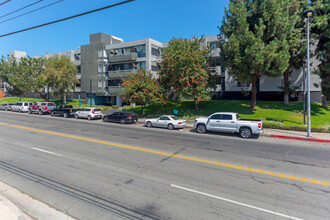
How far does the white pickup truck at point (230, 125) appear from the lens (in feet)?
46.2

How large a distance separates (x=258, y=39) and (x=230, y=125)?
9.87 meters

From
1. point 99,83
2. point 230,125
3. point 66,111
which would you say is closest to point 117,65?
point 99,83

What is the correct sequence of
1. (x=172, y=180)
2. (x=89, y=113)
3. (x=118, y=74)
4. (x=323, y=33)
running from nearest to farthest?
(x=172, y=180) < (x=323, y=33) < (x=89, y=113) < (x=118, y=74)

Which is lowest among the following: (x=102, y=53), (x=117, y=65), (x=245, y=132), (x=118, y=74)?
(x=245, y=132)


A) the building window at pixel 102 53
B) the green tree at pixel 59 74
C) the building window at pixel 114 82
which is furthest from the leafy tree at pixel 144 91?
the building window at pixel 102 53

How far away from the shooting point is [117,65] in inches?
1614

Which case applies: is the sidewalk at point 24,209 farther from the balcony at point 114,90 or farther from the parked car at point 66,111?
the balcony at point 114,90

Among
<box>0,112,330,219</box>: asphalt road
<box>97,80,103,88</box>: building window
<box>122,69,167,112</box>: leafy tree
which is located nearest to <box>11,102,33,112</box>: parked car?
<box>97,80,103,88</box>: building window

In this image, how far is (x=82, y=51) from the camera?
43875 mm

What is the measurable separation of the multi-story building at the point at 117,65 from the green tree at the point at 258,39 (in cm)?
1067

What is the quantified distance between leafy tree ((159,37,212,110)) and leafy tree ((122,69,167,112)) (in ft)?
5.52

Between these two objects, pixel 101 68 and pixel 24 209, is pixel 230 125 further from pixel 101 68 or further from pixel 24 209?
Result: pixel 101 68

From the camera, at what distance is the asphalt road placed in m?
4.82

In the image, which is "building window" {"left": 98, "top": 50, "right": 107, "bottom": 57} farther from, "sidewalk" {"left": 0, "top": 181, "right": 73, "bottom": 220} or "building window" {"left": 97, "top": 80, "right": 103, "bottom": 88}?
"sidewalk" {"left": 0, "top": 181, "right": 73, "bottom": 220}
